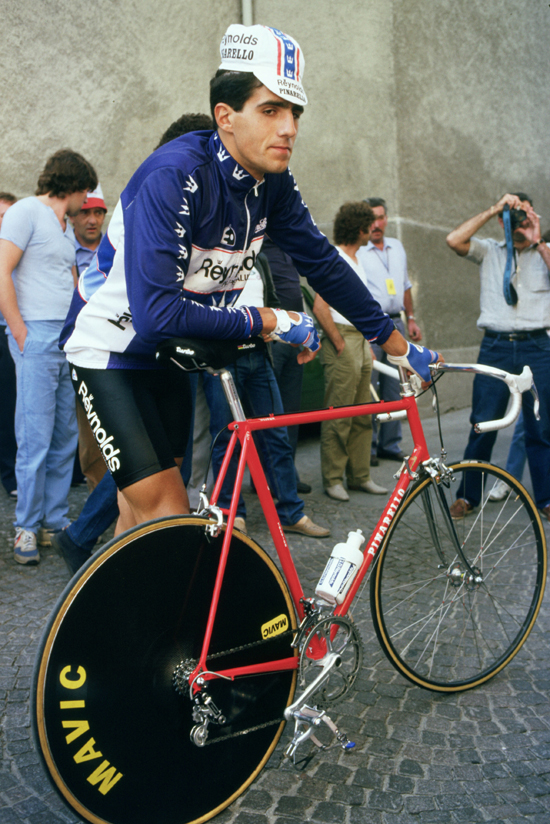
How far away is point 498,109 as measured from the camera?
10.6m

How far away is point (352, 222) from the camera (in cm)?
552

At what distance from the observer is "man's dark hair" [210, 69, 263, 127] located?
2049 millimetres

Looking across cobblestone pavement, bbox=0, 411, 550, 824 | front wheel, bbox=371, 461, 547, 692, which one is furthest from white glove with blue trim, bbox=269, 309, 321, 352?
cobblestone pavement, bbox=0, 411, 550, 824

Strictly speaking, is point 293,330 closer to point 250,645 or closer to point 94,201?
point 250,645

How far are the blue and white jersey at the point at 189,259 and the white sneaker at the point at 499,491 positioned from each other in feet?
2.38

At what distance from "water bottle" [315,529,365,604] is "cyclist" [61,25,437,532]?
0.51 meters

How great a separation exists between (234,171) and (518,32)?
10649 millimetres

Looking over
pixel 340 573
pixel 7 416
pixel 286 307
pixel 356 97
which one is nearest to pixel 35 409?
pixel 7 416

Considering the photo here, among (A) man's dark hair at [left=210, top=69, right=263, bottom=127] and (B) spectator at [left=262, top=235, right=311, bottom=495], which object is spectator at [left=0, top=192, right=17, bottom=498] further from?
(A) man's dark hair at [left=210, top=69, right=263, bottom=127]

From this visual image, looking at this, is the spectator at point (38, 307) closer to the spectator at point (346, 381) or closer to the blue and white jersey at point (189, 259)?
the blue and white jersey at point (189, 259)

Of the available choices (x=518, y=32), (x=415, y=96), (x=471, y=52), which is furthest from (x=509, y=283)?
(x=518, y=32)

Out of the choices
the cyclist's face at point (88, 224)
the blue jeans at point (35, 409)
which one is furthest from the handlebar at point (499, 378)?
the cyclist's face at point (88, 224)

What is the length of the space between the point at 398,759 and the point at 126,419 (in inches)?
54.6

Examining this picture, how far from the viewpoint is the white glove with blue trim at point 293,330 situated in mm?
2111
